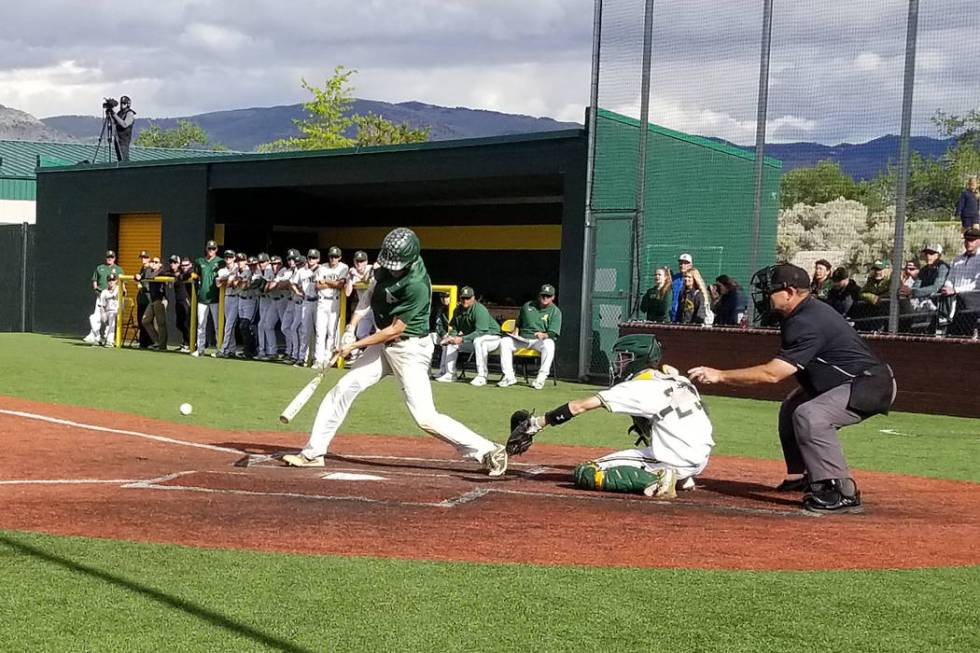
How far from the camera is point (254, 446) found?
10.7 m

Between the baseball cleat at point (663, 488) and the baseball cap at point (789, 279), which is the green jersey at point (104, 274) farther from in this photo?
the baseball cap at point (789, 279)

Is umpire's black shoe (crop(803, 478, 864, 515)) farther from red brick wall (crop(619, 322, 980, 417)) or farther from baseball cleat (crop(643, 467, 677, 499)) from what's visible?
red brick wall (crop(619, 322, 980, 417))

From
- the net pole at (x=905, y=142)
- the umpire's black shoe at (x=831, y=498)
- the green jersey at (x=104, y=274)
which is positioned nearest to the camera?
the umpire's black shoe at (x=831, y=498)

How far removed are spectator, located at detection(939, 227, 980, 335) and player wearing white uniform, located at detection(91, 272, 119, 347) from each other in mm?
18025

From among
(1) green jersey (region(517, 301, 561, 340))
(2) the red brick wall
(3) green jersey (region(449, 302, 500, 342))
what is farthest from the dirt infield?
(3) green jersey (region(449, 302, 500, 342))

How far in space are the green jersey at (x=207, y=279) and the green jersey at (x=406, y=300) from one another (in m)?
15.2

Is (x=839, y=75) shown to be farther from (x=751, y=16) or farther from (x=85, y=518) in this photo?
(x=85, y=518)

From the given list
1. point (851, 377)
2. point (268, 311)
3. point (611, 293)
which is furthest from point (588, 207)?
point (851, 377)

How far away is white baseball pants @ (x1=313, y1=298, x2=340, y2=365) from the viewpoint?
2078cm

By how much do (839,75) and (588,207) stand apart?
5115 mm

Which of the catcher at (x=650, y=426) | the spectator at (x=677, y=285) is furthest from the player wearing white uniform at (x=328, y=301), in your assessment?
the catcher at (x=650, y=426)

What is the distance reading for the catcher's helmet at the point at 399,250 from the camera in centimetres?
880

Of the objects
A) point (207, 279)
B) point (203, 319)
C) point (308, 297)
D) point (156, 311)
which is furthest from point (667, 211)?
point (156, 311)

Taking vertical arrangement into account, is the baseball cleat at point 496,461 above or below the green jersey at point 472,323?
below
